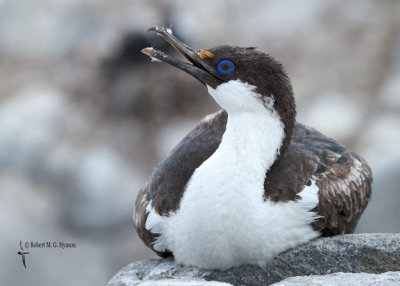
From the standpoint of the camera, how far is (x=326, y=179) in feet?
20.3

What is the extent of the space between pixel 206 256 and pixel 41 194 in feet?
27.8

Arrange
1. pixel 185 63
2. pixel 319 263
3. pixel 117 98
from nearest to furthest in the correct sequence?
pixel 319 263
pixel 185 63
pixel 117 98

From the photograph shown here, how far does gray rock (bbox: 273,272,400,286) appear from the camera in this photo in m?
4.80

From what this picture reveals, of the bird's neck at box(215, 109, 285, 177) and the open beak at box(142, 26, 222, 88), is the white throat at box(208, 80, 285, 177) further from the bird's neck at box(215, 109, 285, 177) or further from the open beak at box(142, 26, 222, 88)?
the open beak at box(142, 26, 222, 88)

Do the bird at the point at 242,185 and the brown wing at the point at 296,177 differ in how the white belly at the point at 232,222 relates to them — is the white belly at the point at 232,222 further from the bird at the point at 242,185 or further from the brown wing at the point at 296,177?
the brown wing at the point at 296,177

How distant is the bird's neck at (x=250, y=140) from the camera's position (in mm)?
5730

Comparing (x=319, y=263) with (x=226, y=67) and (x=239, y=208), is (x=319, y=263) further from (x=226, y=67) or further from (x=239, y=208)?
(x=226, y=67)

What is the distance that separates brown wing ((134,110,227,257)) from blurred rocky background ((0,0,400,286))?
5969 millimetres

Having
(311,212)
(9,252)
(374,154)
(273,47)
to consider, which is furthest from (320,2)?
(311,212)

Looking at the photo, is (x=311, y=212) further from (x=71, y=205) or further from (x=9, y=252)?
(x=71, y=205)

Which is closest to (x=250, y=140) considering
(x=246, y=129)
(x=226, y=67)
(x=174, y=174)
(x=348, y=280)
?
(x=246, y=129)

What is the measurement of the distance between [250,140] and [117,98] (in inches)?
374

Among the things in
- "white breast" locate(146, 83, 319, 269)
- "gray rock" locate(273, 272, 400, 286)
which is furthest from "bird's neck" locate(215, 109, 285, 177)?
"gray rock" locate(273, 272, 400, 286)

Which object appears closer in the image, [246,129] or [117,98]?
[246,129]
